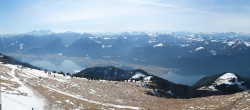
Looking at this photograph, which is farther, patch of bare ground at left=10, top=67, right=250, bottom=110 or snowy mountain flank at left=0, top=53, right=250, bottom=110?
patch of bare ground at left=10, top=67, right=250, bottom=110

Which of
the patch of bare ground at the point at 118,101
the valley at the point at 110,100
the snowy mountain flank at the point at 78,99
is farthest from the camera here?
the patch of bare ground at the point at 118,101

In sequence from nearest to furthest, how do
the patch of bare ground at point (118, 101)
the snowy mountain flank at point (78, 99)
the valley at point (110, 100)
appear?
1. the snowy mountain flank at point (78, 99)
2. the valley at point (110, 100)
3. the patch of bare ground at point (118, 101)

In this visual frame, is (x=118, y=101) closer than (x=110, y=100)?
Yes

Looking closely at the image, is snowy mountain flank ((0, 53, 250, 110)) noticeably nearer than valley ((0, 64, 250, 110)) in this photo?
Yes

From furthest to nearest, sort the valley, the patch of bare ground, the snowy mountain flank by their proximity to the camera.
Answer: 1. the patch of bare ground
2. the valley
3. the snowy mountain flank

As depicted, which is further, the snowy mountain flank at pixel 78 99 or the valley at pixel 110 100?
the valley at pixel 110 100

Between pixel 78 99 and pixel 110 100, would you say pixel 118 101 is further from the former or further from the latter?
pixel 78 99

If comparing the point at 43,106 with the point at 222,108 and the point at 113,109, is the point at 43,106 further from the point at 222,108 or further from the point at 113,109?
the point at 222,108

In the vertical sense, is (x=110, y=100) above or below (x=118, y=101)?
above

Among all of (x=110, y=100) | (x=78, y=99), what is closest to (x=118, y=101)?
(x=110, y=100)

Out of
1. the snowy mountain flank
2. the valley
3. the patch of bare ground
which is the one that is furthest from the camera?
the patch of bare ground

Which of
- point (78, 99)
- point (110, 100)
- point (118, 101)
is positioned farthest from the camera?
point (110, 100)
